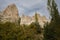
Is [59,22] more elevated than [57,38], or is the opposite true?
[59,22]

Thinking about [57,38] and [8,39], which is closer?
[57,38]

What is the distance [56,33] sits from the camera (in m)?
29.8

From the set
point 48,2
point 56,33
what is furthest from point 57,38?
point 48,2

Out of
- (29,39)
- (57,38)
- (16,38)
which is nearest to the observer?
(57,38)

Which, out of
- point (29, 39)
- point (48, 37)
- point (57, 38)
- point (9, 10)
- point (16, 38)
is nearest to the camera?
point (57, 38)

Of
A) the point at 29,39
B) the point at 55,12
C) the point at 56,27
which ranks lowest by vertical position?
the point at 29,39

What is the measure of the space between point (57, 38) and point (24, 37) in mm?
9773

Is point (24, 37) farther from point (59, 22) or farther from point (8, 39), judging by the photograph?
point (59, 22)

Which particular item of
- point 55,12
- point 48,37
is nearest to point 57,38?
point 48,37

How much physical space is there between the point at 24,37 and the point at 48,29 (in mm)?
6913

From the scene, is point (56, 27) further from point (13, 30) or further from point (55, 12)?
point (13, 30)

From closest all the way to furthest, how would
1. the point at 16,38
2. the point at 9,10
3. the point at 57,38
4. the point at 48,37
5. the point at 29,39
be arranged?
the point at 57,38 < the point at 48,37 < the point at 16,38 < the point at 29,39 < the point at 9,10

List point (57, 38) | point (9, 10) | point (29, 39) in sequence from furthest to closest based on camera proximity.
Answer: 1. point (9, 10)
2. point (29, 39)
3. point (57, 38)

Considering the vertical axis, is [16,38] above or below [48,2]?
below
